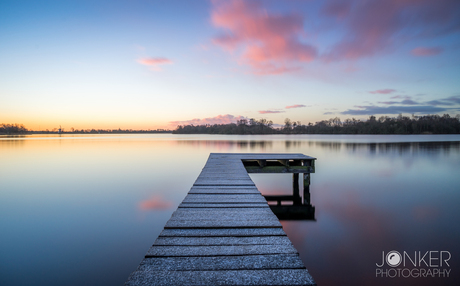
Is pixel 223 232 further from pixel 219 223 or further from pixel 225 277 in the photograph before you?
pixel 225 277

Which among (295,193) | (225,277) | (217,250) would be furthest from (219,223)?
(295,193)

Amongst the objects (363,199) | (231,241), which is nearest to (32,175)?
(231,241)

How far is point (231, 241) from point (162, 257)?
0.75m

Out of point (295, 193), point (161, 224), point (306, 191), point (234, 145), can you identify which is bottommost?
point (161, 224)

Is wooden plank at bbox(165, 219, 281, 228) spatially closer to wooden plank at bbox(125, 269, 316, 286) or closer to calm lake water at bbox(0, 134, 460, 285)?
wooden plank at bbox(125, 269, 316, 286)

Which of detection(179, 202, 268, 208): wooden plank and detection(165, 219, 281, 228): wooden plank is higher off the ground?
detection(165, 219, 281, 228): wooden plank

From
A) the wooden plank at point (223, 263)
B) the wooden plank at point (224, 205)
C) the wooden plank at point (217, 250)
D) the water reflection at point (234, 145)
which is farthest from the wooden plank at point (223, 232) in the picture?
the water reflection at point (234, 145)

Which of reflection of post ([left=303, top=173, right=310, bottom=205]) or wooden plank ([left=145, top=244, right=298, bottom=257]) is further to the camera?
reflection of post ([left=303, top=173, right=310, bottom=205])

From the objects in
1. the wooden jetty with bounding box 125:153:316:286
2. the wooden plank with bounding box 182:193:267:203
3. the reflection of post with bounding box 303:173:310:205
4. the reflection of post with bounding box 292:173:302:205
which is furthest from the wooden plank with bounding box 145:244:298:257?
the reflection of post with bounding box 292:173:302:205

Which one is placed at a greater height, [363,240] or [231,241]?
[231,241]

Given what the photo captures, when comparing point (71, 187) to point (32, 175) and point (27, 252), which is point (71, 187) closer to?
point (32, 175)

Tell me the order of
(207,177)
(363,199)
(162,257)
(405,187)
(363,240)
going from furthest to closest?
(405,187) < (363,199) < (207,177) < (363,240) < (162,257)

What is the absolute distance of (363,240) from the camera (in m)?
6.04

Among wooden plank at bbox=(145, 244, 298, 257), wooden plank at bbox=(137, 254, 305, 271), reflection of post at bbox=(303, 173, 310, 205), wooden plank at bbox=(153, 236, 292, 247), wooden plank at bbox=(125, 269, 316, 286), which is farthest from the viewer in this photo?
reflection of post at bbox=(303, 173, 310, 205)
